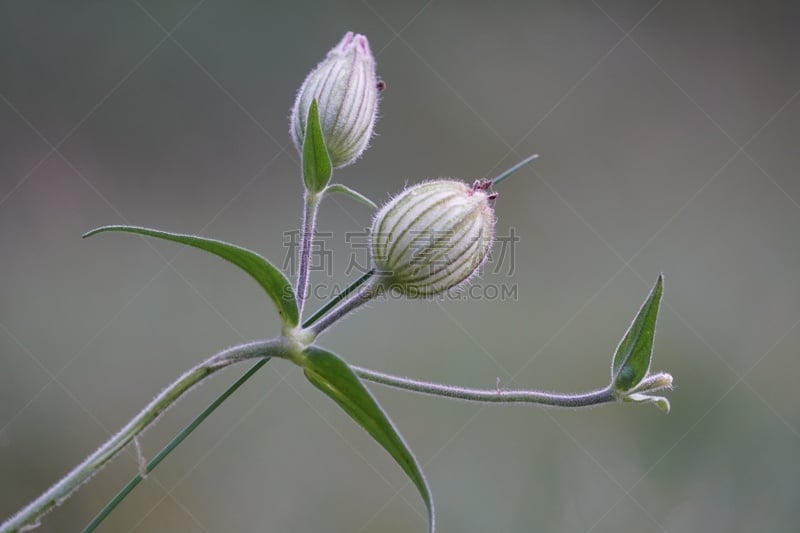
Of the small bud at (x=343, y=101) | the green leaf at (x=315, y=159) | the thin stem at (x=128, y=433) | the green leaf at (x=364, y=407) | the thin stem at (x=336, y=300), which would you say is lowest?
the thin stem at (x=128, y=433)

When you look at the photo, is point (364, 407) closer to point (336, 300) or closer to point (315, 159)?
point (336, 300)

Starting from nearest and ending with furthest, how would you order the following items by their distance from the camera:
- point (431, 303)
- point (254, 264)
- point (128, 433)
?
point (128, 433) → point (254, 264) → point (431, 303)

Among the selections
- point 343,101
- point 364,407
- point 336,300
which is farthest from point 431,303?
point 364,407

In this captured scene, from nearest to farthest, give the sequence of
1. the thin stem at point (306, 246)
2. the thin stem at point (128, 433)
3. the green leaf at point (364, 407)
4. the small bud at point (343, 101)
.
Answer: the thin stem at point (128, 433)
the green leaf at point (364, 407)
the thin stem at point (306, 246)
the small bud at point (343, 101)

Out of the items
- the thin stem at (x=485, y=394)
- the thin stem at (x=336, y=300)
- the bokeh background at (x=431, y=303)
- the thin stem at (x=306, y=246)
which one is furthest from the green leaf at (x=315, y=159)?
the bokeh background at (x=431, y=303)

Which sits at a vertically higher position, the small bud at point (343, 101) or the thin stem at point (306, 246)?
the small bud at point (343, 101)

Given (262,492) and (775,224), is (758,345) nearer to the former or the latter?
(775,224)

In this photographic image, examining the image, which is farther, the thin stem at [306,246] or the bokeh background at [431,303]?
the bokeh background at [431,303]

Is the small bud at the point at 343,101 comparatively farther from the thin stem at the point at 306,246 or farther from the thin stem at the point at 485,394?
the thin stem at the point at 485,394

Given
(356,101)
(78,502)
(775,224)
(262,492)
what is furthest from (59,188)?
(775,224)
